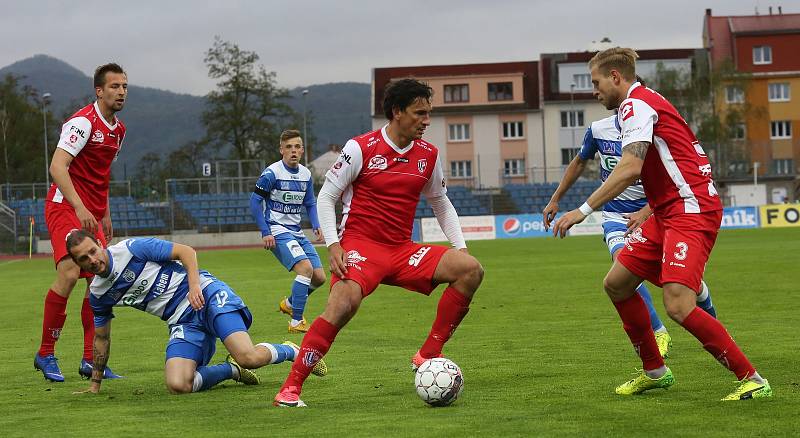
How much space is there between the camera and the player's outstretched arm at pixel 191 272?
796 cm

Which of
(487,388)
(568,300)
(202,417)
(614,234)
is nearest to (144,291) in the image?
(202,417)

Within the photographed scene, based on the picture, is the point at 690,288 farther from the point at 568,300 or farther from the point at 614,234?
the point at 568,300

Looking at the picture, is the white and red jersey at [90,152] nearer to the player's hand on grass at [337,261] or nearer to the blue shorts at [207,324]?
→ the blue shorts at [207,324]

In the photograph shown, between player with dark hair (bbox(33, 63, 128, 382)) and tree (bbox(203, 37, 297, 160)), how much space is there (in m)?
66.0

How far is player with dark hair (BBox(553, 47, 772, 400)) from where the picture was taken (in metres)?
6.99

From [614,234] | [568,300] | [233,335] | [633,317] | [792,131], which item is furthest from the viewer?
[792,131]

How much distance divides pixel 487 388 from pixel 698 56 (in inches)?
3114

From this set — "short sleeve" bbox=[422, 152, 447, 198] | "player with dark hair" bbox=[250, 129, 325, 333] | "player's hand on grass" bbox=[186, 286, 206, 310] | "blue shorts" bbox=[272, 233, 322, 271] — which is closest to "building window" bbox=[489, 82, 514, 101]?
"player with dark hair" bbox=[250, 129, 325, 333]

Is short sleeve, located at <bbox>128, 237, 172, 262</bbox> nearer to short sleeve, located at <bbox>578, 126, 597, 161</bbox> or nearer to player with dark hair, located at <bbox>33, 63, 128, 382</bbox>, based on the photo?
player with dark hair, located at <bbox>33, 63, 128, 382</bbox>

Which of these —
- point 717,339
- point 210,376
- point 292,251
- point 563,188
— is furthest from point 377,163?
point 292,251

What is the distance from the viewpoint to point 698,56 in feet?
272

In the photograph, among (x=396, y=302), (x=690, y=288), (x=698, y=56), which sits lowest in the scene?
(x=396, y=302)

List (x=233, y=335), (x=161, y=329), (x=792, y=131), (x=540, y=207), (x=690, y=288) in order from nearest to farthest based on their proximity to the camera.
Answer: (x=690, y=288)
(x=233, y=335)
(x=161, y=329)
(x=540, y=207)
(x=792, y=131)

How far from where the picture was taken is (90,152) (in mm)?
9609
